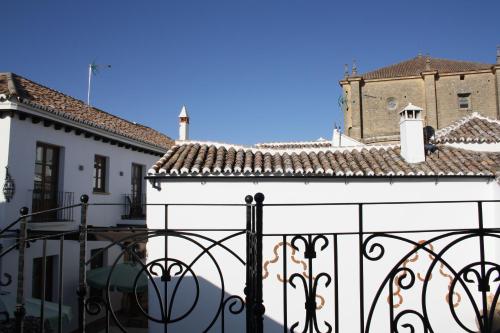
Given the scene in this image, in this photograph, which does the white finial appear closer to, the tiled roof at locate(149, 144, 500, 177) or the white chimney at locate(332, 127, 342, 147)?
the tiled roof at locate(149, 144, 500, 177)

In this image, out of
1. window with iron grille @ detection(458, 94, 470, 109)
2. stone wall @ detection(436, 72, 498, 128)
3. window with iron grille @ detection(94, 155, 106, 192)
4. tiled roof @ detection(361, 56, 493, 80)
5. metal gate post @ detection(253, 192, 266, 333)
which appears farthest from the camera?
tiled roof @ detection(361, 56, 493, 80)

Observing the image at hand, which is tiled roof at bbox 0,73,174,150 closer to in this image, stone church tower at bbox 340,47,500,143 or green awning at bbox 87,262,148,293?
green awning at bbox 87,262,148,293

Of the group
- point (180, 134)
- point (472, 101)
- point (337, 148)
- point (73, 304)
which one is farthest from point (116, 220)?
point (472, 101)

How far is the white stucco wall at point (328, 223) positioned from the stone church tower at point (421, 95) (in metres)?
16.4

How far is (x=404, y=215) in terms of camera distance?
8.02 m

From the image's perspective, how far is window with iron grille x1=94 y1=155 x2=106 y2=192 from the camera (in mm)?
13062

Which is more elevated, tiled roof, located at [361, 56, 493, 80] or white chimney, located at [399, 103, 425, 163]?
tiled roof, located at [361, 56, 493, 80]

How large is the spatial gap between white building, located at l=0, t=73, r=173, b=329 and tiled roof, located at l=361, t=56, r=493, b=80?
731 inches

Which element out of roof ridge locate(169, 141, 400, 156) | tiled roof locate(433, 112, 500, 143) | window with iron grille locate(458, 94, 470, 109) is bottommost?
roof ridge locate(169, 141, 400, 156)

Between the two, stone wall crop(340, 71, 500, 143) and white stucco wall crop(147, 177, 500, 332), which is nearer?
white stucco wall crop(147, 177, 500, 332)

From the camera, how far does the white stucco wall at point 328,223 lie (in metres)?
7.70

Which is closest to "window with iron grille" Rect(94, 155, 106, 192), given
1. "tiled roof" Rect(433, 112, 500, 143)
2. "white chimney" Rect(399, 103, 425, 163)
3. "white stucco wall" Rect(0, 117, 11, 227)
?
"white stucco wall" Rect(0, 117, 11, 227)

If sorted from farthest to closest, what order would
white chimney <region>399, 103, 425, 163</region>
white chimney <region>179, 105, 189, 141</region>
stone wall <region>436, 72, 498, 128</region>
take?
stone wall <region>436, 72, 498, 128</region> < white chimney <region>179, 105, 189, 141</region> < white chimney <region>399, 103, 425, 163</region>

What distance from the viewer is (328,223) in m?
7.94
